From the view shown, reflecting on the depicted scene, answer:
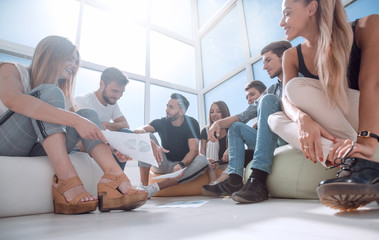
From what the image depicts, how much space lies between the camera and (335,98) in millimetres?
664

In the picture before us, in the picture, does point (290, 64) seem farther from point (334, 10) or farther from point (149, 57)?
point (149, 57)

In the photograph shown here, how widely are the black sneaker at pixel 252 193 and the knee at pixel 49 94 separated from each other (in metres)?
0.79

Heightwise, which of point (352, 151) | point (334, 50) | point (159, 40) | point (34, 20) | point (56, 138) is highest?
point (159, 40)

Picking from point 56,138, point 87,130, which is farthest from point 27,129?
point 87,130

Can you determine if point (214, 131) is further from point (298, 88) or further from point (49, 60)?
point (49, 60)

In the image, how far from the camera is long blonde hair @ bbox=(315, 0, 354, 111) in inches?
26.2

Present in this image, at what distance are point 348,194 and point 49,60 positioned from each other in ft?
3.86

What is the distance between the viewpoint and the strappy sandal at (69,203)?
2.28 ft

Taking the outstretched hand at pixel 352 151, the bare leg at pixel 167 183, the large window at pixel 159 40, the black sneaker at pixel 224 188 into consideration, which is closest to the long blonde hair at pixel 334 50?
the outstretched hand at pixel 352 151

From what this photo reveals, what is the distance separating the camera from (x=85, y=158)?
977 millimetres

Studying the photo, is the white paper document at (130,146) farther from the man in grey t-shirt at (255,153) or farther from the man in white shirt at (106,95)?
the man in white shirt at (106,95)

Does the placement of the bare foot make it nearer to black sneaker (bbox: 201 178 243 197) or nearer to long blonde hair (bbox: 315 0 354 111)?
black sneaker (bbox: 201 178 243 197)

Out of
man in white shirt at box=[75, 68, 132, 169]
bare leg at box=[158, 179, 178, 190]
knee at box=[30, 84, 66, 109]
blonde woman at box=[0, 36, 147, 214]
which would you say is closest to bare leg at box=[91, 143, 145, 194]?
blonde woman at box=[0, 36, 147, 214]

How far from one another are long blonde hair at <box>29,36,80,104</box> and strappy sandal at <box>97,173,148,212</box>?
542 millimetres
